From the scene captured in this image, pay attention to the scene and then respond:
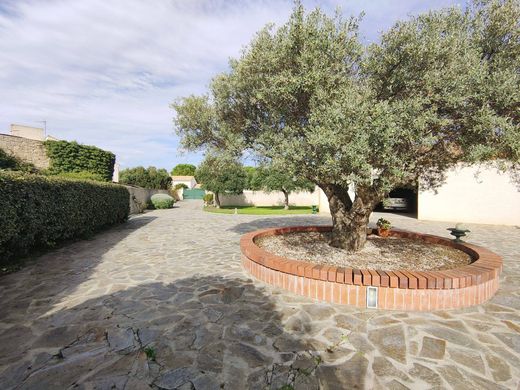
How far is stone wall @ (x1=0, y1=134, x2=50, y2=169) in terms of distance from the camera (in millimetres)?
16625

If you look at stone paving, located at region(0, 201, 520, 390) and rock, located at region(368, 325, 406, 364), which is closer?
stone paving, located at region(0, 201, 520, 390)

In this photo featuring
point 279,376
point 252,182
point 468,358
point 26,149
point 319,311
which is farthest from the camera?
point 252,182

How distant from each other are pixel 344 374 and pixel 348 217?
4242 millimetres

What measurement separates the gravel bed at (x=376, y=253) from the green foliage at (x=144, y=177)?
2873cm

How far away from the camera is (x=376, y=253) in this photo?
6.27 m

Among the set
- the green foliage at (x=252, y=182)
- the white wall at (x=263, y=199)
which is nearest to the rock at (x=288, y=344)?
the green foliage at (x=252, y=182)

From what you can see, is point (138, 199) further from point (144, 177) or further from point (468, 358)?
point (468, 358)

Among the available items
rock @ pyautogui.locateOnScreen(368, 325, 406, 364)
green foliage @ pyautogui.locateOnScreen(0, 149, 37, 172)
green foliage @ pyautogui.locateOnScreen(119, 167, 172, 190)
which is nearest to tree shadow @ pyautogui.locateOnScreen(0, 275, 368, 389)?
rock @ pyautogui.locateOnScreen(368, 325, 406, 364)

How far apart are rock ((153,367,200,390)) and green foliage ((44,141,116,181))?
21.0 metres

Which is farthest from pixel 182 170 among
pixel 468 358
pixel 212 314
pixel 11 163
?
pixel 468 358

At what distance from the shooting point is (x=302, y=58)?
179 inches

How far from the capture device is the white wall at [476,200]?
44.2 ft

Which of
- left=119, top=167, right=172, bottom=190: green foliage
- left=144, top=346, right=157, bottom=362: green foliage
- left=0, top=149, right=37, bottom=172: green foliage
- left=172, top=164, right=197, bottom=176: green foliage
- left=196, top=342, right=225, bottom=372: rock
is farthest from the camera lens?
left=172, top=164, right=197, bottom=176: green foliage

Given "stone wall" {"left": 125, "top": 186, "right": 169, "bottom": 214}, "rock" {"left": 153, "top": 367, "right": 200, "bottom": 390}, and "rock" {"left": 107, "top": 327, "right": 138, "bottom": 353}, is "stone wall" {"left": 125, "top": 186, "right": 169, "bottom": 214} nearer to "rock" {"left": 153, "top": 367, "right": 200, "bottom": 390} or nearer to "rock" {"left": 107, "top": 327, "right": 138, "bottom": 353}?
"rock" {"left": 107, "top": 327, "right": 138, "bottom": 353}
